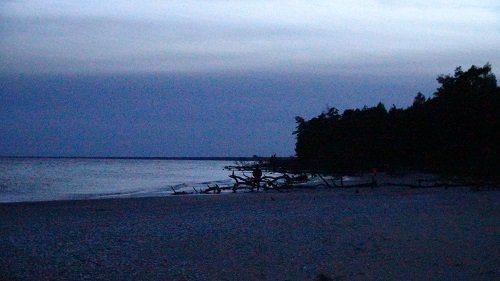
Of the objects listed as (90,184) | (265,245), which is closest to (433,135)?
(90,184)

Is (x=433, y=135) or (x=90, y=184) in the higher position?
(x=433, y=135)

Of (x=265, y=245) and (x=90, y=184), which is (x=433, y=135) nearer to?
(x=90, y=184)

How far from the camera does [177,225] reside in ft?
52.1

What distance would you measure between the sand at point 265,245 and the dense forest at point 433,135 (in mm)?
22705

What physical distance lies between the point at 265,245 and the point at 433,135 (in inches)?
1676

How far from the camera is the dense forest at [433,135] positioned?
151 feet

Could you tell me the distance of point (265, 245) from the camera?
39.9ft

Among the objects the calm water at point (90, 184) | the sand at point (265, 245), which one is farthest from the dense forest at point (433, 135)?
the sand at point (265, 245)

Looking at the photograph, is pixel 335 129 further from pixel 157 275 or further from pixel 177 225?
pixel 157 275

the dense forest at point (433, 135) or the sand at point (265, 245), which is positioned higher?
the dense forest at point (433, 135)

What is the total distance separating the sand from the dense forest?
74.5 ft

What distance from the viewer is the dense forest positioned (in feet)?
151

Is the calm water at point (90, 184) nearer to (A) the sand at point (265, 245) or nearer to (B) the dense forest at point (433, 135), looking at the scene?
(B) the dense forest at point (433, 135)

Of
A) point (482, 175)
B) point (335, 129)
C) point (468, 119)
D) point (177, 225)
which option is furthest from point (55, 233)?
point (335, 129)
